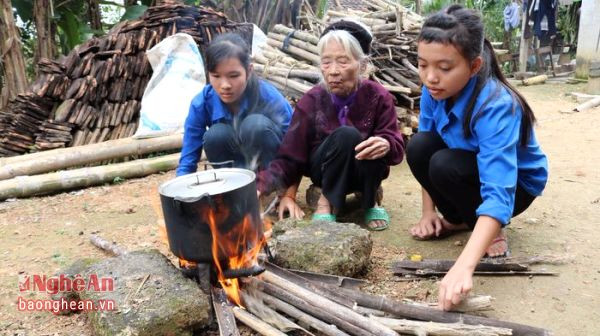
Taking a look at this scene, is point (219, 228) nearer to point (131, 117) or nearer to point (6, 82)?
point (131, 117)

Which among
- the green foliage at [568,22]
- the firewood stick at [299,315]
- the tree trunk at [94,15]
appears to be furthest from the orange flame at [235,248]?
the green foliage at [568,22]

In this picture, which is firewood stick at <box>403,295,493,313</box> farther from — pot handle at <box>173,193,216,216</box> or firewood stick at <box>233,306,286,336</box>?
pot handle at <box>173,193,216,216</box>

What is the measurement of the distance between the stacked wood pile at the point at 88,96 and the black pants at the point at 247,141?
252 cm

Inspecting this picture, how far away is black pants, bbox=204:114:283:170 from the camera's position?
10.3 ft

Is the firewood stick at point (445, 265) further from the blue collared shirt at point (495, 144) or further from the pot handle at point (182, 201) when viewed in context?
the pot handle at point (182, 201)

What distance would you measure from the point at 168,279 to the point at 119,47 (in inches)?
159

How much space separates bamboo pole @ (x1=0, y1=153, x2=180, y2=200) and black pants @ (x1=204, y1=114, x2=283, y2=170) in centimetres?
150

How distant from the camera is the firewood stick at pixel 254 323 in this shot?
1.82 meters

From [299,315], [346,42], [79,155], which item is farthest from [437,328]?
[79,155]

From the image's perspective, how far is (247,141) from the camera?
3184 millimetres

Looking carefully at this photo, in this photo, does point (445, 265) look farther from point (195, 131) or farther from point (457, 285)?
point (195, 131)

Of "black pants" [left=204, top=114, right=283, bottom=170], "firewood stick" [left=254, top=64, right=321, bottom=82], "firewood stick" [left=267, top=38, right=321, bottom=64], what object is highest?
"firewood stick" [left=267, top=38, right=321, bottom=64]

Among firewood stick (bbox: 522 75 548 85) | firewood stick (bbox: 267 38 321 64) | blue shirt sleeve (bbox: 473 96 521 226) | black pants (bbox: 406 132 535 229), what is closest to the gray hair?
black pants (bbox: 406 132 535 229)

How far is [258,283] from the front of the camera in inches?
82.4
